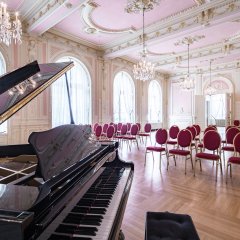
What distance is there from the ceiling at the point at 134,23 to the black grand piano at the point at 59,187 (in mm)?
4012

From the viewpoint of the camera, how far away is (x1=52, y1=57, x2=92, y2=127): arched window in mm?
7703

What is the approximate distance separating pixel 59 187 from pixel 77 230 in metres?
0.23

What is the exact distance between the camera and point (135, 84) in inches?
443

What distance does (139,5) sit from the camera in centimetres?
Result: 498

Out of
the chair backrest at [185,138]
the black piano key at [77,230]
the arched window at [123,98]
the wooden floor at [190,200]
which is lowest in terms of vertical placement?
the wooden floor at [190,200]

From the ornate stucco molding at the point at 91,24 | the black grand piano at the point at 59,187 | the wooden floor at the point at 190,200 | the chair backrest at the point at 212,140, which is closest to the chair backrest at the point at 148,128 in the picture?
the ornate stucco molding at the point at 91,24

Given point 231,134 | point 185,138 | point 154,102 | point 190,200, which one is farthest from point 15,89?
point 154,102

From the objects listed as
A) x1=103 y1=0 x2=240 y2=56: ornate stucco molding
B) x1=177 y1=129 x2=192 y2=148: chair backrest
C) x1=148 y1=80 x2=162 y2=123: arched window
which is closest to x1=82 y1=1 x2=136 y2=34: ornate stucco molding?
x1=103 y1=0 x2=240 y2=56: ornate stucco molding

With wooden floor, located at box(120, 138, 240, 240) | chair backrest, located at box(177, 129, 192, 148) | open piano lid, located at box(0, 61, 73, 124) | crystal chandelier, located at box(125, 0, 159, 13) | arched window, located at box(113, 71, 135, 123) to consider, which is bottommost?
wooden floor, located at box(120, 138, 240, 240)

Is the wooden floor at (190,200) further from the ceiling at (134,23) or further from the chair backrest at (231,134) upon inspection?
the ceiling at (134,23)

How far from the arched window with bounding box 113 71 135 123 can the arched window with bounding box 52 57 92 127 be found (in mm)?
1883

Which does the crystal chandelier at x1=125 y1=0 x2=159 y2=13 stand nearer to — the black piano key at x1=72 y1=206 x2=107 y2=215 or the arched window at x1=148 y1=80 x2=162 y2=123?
the black piano key at x1=72 y1=206 x2=107 y2=215

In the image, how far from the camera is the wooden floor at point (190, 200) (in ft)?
7.16

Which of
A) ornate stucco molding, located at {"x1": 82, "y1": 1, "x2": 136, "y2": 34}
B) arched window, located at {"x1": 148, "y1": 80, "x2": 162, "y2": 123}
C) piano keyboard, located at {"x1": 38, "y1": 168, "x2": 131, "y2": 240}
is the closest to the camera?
piano keyboard, located at {"x1": 38, "y1": 168, "x2": 131, "y2": 240}
